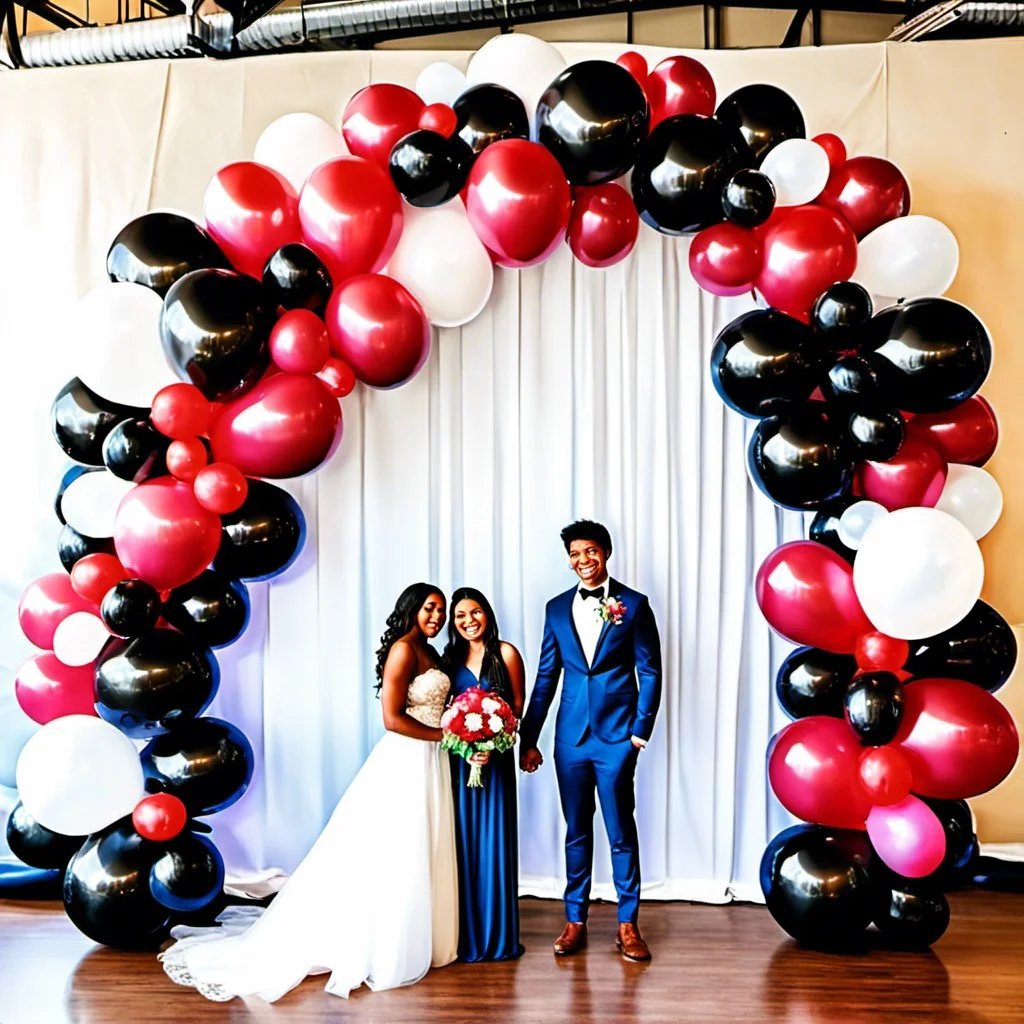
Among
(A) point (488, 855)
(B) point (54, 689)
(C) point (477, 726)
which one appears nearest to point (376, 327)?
(C) point (477, 726)

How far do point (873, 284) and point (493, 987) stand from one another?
2.71 meters

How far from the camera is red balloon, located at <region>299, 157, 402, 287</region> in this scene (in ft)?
11.9

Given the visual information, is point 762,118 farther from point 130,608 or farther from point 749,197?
point 130,608

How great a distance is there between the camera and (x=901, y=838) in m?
3.43

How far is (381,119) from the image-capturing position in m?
3.80

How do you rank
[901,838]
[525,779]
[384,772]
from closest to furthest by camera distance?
[901,838], [384,772], [525,779]

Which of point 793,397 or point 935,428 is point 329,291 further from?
point 935,428

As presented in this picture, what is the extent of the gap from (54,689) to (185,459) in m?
0.98

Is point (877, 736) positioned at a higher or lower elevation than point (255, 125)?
lower

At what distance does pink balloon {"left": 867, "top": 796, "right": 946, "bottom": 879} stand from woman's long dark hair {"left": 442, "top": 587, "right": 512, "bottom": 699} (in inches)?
51.1

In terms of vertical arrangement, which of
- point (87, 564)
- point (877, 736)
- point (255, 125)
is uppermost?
point (255, 125)

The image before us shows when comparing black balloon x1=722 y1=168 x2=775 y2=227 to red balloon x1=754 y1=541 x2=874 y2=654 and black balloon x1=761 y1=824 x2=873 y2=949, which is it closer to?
red balloon x1=754 y1=541 x2=874 y2=654

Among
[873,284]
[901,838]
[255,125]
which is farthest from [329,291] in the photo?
[901,838]

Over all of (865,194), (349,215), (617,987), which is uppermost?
(865,194)
